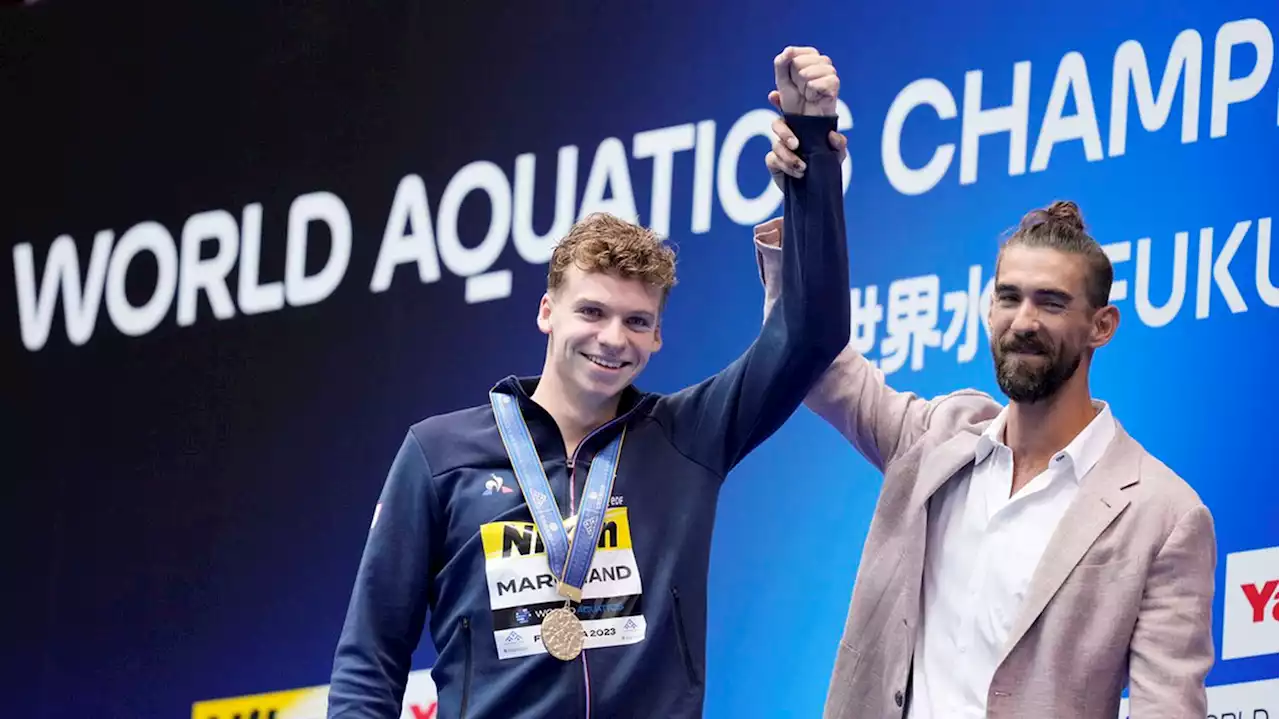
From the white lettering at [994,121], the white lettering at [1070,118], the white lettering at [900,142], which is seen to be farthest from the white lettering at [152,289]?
the white lettering at [1070,118]

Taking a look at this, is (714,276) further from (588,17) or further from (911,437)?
(911,437)

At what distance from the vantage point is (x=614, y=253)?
3.02 m

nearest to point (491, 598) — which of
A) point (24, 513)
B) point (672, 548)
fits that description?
point (672, 548)

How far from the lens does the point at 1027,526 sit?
300 cm

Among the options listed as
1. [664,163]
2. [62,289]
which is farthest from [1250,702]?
[62,289]

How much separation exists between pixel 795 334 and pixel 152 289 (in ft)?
10.3

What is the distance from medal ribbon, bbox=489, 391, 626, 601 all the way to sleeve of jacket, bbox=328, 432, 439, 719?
15cm

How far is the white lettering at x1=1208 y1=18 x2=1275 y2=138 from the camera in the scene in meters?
4.18

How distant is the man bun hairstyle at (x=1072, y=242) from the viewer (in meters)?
3.05

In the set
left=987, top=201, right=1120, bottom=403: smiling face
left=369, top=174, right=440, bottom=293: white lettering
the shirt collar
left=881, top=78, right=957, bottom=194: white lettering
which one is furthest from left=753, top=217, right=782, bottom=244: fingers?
left=369, top=174, right=440, bottom=293: white lettering

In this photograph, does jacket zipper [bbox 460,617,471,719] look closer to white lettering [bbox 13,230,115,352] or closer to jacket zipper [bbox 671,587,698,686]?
jacket zipper [bbox 671,587,698,686]

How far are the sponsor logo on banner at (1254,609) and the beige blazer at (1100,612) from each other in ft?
3.92

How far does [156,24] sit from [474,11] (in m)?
1.05

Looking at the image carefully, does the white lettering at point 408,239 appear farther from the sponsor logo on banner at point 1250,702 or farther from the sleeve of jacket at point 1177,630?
the sleeve of jacket at point 1177,630
